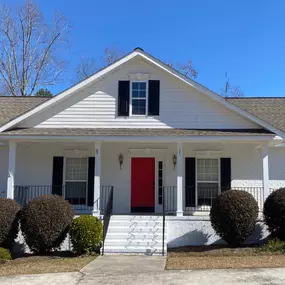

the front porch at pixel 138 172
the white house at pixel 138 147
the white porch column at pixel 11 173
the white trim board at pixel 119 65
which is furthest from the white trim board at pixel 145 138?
the front porch at pixel 138 172

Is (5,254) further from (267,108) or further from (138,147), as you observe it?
(267,108)

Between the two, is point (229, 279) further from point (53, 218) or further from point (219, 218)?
point (53, 218)

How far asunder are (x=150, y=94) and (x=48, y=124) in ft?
12.6

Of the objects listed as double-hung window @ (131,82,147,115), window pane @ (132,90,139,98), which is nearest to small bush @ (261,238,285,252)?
double-hung window @ (131,82,147,115)

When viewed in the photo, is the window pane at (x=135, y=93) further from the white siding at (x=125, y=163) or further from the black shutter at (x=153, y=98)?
the white siding at (x=125, y=163)

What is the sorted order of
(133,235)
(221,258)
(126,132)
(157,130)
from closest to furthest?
(221,258)
(133,235)
(126,132)
(157,130)

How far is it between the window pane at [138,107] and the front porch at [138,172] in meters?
1.18

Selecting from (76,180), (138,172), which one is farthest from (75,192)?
(138,172)

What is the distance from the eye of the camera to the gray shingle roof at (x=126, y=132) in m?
13.2

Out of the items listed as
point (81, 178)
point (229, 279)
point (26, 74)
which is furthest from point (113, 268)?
point (26, 74)

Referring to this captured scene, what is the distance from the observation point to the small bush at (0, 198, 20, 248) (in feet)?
38.0

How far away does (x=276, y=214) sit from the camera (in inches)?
459

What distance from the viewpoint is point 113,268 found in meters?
9.14

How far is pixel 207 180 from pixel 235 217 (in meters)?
3.28
